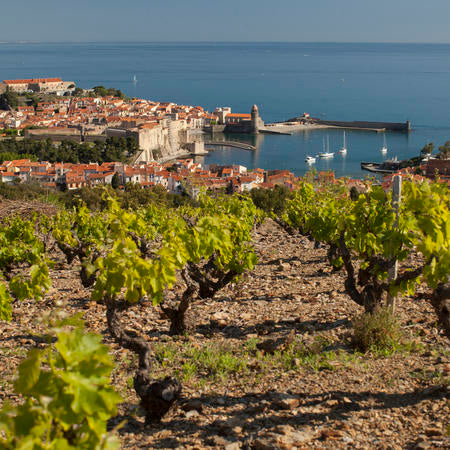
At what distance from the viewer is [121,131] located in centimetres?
5709

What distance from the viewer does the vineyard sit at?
170cm

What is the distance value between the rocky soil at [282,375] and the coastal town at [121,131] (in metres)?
26.8

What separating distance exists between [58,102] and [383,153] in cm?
4443

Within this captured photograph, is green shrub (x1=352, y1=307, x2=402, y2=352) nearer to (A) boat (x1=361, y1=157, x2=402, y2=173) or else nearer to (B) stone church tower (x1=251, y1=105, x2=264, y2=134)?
(A) boat (x1=361, y1=157, x2=402, y2=173)

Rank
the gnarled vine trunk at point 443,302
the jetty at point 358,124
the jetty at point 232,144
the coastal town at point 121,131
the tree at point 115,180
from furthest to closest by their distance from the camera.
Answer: the jetty at point 358,124 → the jetty at point 232,144 → the coastal town at point 121,131 → the tree at point 115,180 → the gnarled vine trunk at point 443,302

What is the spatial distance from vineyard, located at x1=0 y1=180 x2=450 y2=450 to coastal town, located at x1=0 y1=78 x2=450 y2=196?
2676 centimetres

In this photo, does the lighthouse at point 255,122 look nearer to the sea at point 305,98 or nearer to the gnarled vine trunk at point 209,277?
the sea at point 305,98

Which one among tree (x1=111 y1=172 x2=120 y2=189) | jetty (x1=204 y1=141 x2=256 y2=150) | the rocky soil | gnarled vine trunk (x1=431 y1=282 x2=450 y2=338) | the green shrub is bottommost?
the rocky soil

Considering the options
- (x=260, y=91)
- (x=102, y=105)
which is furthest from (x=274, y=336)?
(x=260, y=91)

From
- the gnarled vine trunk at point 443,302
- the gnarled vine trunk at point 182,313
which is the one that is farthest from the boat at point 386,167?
the gnarled vine trunk at point 443,302

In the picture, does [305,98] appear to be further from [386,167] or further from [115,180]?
[115,180]

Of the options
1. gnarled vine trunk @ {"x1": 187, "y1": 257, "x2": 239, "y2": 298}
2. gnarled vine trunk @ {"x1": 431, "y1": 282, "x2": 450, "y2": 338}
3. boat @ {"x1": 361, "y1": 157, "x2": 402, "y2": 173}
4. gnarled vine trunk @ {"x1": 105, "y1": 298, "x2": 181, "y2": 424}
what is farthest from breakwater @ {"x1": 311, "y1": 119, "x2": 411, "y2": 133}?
gnarled vine trunk @ {"x1": 105, "y1": 298, "x2": 181, "y2": 424}

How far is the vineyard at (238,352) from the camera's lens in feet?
5.58

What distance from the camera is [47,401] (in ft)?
5.10
